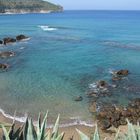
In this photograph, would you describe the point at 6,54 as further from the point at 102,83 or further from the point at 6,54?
the point at 102,83

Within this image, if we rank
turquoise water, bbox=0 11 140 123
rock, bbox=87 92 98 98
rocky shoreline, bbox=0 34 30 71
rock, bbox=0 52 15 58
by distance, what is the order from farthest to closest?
rock, bbox=0 52 15 58 < rocky shoreline, bbox=0 34 30 71 < rock, bbox=87 92 98 98 < turquoise water, bbox=0 11 140 123

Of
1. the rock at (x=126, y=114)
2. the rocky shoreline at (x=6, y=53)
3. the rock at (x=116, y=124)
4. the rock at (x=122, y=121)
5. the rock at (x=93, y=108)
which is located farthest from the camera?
the rocky shoreline at (x=6, y=53)

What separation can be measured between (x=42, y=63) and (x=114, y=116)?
17.6 meters

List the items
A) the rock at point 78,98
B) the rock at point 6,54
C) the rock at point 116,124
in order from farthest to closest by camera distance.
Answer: the rock at point 6,54 → the rock at point 78,98 → the rock at point 116,124

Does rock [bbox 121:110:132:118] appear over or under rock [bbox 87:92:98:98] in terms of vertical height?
over

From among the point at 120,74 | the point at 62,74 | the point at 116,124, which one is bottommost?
the point at 62,74

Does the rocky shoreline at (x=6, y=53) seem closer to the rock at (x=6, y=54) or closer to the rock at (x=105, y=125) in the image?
the rock at (x=6, y=54)

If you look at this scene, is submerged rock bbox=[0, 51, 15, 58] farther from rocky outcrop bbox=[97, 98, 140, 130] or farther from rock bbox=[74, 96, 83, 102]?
rocky outcrop bbox=[97, 98, 140, 130]

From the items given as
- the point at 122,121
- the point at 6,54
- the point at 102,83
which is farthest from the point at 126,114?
the point at 6,54

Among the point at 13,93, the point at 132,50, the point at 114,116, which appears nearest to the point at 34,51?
the point at 132,50

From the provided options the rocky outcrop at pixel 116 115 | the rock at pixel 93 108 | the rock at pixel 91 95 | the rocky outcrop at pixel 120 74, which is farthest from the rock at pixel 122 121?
the rocky outcrop at pixel 120 74

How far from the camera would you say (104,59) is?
37.0m

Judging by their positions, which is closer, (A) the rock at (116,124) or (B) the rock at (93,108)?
(A) the rock at (116,124)

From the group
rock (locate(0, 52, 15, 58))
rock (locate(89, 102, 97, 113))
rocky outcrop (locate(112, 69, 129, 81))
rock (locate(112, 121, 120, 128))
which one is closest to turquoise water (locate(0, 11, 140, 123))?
rock (locate(89, 102, 97, 113))
